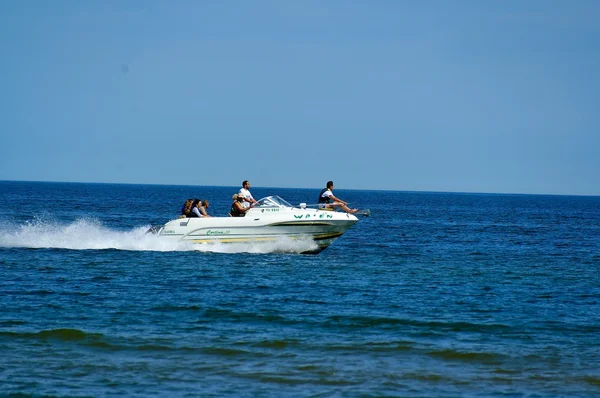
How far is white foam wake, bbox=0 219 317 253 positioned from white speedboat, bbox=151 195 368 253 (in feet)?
0.70

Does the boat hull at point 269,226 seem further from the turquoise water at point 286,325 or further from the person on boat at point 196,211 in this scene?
the turquoise water at point 286,325

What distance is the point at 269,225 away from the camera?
27000 millimetres

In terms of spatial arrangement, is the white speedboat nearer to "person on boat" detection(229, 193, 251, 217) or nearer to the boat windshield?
the boat windshield

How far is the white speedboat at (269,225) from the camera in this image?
2700 cm

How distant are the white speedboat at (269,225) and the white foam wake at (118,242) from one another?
21 centimetres

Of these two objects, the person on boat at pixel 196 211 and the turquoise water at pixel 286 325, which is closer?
the turquoise water at pixel 286 325

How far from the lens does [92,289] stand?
20.3 metres

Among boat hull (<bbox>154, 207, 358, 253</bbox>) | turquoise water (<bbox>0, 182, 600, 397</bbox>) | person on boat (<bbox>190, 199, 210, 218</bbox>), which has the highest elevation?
person on boat (<bbox>190, 199, 210, 218</bbox>)

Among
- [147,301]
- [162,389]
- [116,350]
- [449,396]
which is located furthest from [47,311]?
[449,396]

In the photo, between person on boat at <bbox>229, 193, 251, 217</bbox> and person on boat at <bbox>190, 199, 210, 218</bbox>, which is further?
person on boat at <bbox>190, 199, 210, 218</bbox>

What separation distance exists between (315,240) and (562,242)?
63.0ft

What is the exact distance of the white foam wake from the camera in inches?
1083

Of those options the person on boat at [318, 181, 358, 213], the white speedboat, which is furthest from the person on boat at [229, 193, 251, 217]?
the person on boat at [318, 181, 358, 213]

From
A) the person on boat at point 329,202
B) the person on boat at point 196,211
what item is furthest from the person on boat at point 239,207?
the person on boat at point 329,202
